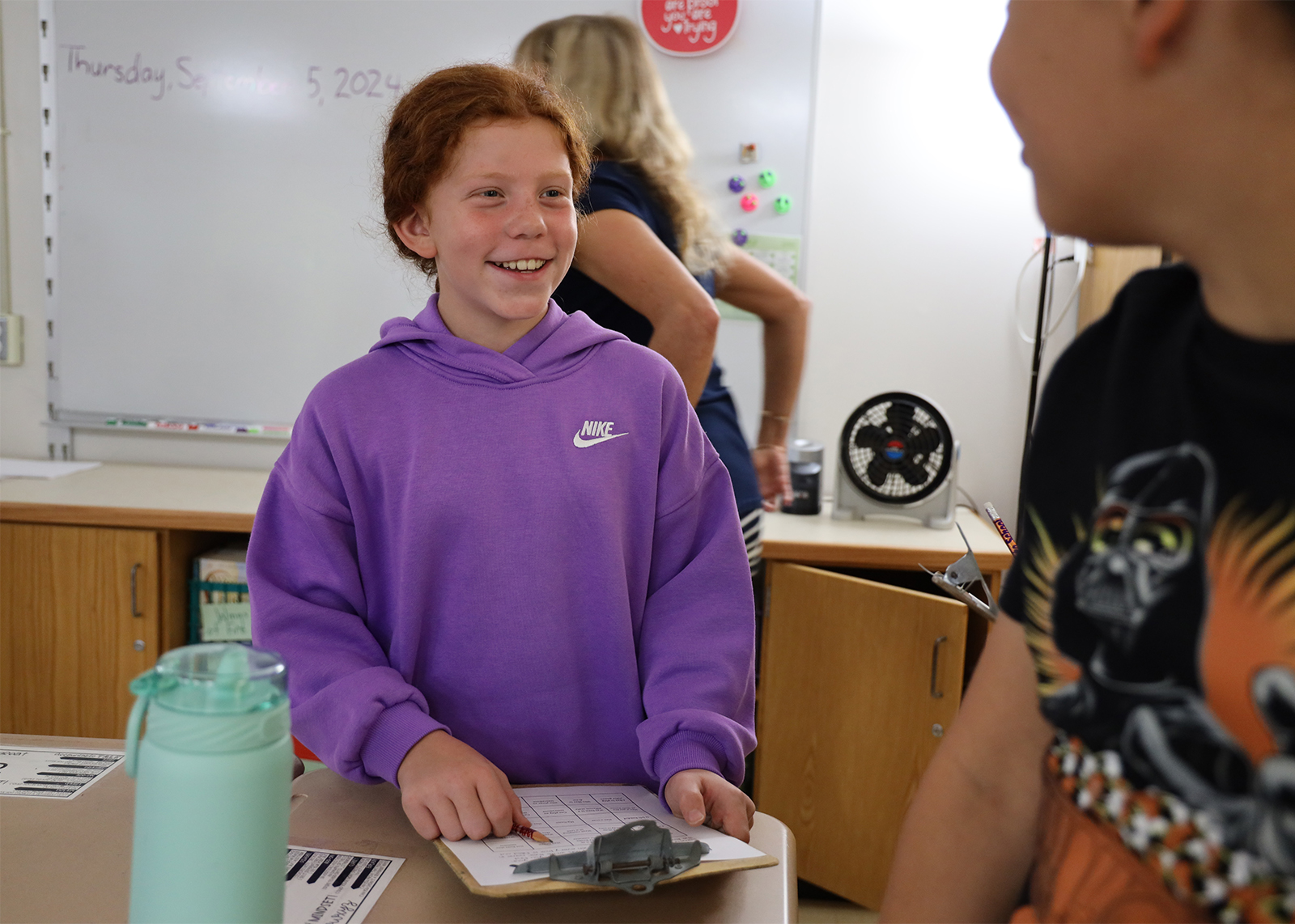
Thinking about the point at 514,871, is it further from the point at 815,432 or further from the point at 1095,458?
the point at 815,432

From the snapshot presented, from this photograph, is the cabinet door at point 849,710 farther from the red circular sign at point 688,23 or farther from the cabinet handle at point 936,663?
the red circular sign at point 688,23

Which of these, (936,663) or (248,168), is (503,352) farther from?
(248,168)

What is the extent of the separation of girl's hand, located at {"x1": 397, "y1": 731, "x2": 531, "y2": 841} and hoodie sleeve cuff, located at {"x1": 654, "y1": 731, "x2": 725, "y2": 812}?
0.12 m

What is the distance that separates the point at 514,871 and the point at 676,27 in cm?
218

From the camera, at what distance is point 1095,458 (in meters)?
0.48

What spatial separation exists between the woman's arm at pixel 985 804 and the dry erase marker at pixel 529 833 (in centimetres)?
24

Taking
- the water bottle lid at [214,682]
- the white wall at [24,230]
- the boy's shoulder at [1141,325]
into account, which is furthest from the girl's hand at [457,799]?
the white wall at [24,230]

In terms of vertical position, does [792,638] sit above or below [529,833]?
below

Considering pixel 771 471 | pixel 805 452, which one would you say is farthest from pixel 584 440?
pixel 805 452

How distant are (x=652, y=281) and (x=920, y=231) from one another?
51.7 inches

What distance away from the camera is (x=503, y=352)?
3.14 ft

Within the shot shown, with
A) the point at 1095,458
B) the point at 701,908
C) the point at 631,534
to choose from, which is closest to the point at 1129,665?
the point at 1095,458

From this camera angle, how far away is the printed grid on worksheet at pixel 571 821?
673 mm

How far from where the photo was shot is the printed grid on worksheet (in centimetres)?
67
